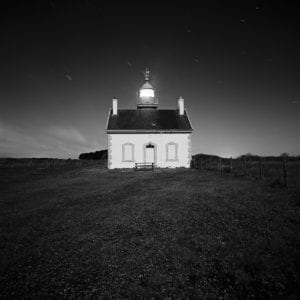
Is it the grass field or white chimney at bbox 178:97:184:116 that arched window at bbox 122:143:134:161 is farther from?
the grass field

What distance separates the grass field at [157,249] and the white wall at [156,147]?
16.5 metres

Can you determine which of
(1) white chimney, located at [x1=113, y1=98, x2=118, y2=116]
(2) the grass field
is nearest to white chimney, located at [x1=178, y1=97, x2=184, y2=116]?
(1) white chimney, located at [x1=113, y1=98, x2=118, y2=116]

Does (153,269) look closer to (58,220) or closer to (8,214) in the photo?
(58,220)

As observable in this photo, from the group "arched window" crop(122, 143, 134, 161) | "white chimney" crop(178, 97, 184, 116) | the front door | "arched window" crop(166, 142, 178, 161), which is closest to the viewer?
"arched window" crop(122, 143, 134, 161)

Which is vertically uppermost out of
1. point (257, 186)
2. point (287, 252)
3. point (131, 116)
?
point (131, 116)

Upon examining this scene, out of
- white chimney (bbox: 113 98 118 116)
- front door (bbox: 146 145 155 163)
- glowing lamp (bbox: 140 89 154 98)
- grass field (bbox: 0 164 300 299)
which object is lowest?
grass field (bbox: 0 164 300 299)

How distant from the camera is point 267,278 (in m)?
4.11

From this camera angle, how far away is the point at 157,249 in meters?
5.39

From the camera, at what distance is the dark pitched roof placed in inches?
1062

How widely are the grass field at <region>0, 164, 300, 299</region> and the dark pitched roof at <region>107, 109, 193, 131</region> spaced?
17878 mm

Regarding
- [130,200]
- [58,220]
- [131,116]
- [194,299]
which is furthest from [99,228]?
[131,116]

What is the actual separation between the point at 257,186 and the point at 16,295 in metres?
12.0

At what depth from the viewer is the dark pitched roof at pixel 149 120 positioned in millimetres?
26984

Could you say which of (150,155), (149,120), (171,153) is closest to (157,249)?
(150,155)
